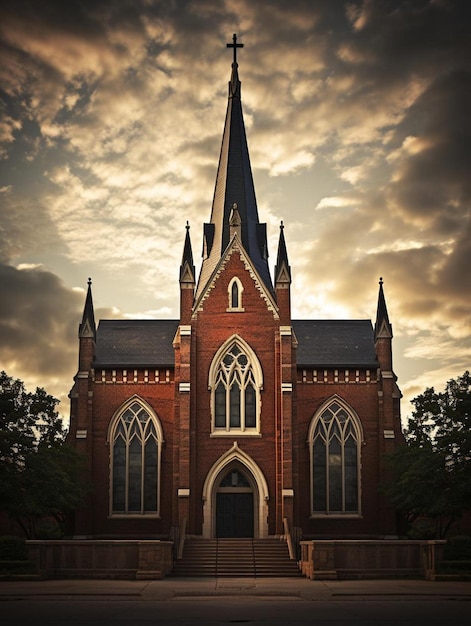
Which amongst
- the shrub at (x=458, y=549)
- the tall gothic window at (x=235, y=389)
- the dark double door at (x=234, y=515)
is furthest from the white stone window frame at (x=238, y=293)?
the shrub at (x=458, y=549)

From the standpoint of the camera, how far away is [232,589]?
2745cm

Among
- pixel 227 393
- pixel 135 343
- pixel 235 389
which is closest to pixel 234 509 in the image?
pixel 227 393

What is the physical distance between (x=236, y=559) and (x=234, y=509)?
6.83 m

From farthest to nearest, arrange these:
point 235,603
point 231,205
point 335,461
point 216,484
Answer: point 231,205 < point 335,461 < point 216,484 < point 235,603

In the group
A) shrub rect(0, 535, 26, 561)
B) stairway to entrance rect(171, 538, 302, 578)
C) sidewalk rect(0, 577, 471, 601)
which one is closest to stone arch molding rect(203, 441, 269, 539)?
stairway to entrance rect(171, 538, 302, 578)

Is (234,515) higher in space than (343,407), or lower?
lower

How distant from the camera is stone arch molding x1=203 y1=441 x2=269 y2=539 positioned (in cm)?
4141

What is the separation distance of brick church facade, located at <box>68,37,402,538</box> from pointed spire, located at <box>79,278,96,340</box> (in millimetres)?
80

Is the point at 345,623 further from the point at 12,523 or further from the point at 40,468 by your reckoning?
the point at 12,523

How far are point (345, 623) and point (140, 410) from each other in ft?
95.4

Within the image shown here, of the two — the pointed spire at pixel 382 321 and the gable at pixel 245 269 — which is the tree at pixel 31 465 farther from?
the pointed spire at pixel 382 321

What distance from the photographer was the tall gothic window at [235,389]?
4278cm

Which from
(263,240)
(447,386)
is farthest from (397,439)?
(263,240)

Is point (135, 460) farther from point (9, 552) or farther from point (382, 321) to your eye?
point (382, 321)
